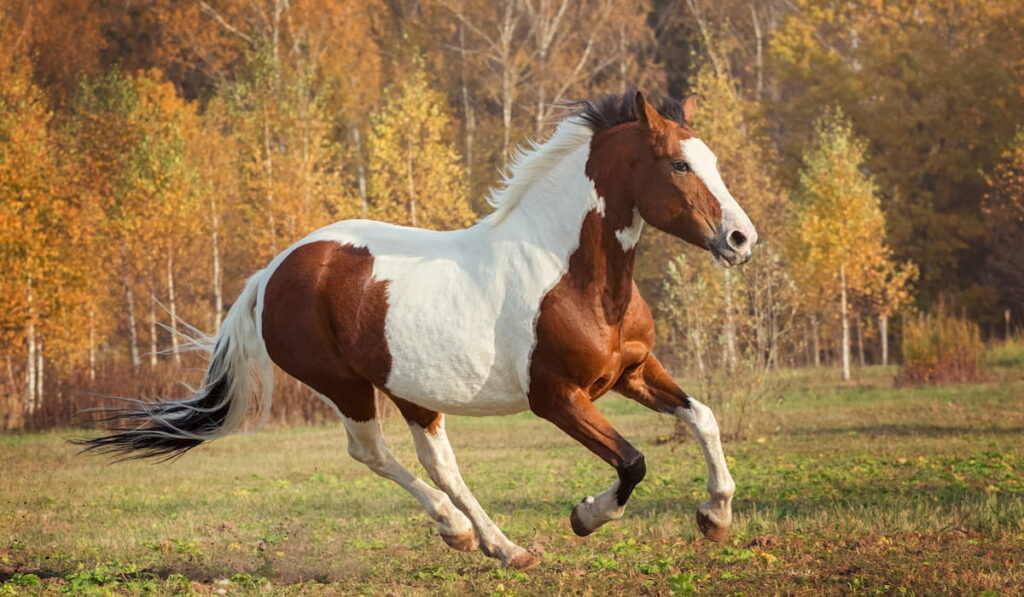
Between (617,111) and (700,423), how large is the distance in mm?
1744

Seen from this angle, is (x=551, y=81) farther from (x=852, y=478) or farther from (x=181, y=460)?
(x=852, y=478)

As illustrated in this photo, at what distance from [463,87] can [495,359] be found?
39282 millimetres

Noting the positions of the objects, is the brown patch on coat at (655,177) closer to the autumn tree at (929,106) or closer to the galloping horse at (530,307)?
the galloping horse at (530,307)

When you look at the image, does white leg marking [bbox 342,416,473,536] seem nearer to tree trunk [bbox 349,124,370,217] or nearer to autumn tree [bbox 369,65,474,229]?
autumn tree [bbox 369,65,474,229]

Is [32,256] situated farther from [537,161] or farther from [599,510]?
[599,510]

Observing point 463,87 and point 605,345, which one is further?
point 463,87

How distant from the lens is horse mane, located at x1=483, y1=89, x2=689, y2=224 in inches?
245

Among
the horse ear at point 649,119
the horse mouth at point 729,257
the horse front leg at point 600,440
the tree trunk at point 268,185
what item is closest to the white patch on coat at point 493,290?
the horse front leg at point 600,440

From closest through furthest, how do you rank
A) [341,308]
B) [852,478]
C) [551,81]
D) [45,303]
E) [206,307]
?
1. [341,308]
2. [852,478]
3. [45,303]
4. [206,307]
5. [551,81]

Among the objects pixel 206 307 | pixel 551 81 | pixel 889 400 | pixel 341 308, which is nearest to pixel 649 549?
pixel 341 308

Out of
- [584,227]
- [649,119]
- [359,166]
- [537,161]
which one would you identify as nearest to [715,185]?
[649,119]

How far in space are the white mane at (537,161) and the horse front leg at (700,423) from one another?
116 cm

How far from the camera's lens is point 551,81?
42469 mm

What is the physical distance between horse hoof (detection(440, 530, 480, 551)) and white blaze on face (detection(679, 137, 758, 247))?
2363mm
